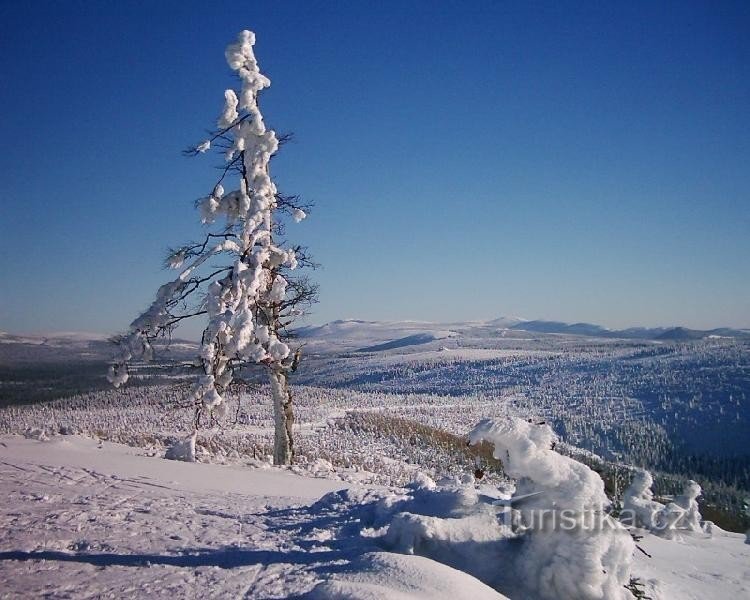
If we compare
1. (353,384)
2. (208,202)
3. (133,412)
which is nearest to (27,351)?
(353,384)

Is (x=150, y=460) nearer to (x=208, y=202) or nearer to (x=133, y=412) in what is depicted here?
(x=208, y=202)

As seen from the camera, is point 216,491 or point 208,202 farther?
point 208,202

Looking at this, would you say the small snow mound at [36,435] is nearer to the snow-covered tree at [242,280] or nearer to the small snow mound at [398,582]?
the snow-covered tree at [242,280]

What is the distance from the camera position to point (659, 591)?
23.3 feet

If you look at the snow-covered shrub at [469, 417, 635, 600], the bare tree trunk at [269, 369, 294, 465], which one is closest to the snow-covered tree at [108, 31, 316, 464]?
the bare tree trunk at [269, 369, 294, 465]

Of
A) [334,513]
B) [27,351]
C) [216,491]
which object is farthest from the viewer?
[27,351]

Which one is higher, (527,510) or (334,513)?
(527,510)

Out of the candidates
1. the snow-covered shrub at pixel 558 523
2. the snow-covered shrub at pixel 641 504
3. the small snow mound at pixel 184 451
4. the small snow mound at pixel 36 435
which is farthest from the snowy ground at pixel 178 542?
the snow-covered shrub at pixel 641 504

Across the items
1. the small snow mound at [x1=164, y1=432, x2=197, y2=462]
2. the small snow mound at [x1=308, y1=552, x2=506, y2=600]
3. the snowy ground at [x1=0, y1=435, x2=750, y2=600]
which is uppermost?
the small snow mound at [x1=308, y1=552, x2=506, y2=600]

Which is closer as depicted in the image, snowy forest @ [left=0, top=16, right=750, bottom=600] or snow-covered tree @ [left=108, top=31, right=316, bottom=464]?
snowy forest @ [left=0, top=16, right=750, bottom=600]

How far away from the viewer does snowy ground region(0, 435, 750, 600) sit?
501 centimetres

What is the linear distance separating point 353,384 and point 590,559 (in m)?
125

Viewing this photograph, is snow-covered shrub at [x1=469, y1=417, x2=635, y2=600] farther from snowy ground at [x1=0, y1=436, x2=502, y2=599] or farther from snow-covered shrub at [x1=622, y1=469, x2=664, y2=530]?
snow-covered shrub at [x1=622, y1=469, x2=664, y2=530]

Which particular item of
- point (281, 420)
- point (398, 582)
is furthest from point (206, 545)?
point (281, 420)
